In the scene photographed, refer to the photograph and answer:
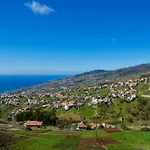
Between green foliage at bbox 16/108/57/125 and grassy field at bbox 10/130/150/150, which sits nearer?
grassy field at bbox 10/130/150/150

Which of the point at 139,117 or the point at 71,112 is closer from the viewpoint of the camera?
the point at 139,117

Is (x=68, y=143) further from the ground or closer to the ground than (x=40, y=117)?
further from the ground

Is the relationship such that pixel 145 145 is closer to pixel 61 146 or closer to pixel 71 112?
pixel 61 146

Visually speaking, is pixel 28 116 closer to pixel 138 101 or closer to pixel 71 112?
pixel 71 112

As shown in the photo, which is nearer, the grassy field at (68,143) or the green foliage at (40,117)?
the grassy field at (68,143)

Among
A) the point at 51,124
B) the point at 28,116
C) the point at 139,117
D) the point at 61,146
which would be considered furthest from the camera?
the point at 139,117

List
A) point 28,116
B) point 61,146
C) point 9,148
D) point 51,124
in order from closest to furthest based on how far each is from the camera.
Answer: point 9,148 < point 61,146 < point 51,124 < point 28,116

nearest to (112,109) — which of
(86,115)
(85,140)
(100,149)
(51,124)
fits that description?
(86,115)

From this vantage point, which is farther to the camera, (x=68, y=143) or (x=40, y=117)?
(x=40, y=117)

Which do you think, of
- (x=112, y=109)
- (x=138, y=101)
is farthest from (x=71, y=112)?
(x=138, y=101)
